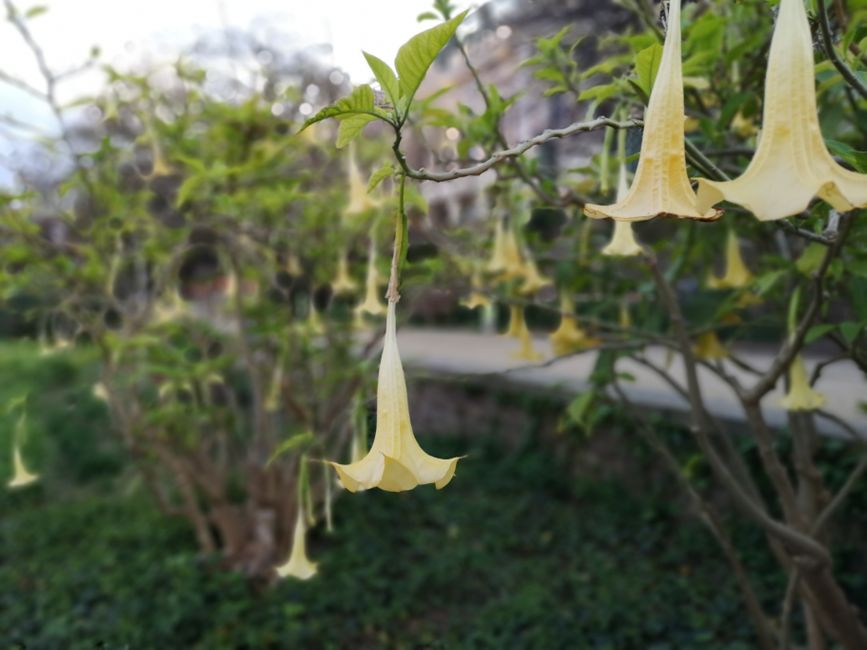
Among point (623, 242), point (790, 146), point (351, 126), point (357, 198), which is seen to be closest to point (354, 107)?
point (351, 126)

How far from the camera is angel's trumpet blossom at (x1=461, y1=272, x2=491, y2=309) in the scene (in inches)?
64.4

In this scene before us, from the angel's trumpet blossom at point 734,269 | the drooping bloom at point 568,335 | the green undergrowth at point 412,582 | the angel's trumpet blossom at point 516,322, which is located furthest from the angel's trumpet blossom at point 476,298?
the green undergrowth at point 412,582

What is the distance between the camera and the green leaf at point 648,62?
31.9 inches

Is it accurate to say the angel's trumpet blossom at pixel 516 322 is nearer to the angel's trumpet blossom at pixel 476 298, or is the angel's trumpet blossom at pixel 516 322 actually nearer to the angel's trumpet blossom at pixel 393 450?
the angel's trumpet blossom at pixel 476 298

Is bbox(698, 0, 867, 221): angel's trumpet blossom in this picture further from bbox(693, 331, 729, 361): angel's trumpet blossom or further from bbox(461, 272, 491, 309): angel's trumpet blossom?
bbox(693, 331, 729, 361): angel's trumpet blossom

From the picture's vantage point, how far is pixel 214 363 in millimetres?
2480

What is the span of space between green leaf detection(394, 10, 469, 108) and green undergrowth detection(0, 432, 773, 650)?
1.52 meters

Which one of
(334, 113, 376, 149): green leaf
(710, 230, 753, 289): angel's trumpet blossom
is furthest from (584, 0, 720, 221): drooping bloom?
(710, 230, 753, 289): angel's trumpet blossom

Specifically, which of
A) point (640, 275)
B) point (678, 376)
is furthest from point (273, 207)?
point (678, 376)

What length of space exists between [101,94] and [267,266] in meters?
0.95

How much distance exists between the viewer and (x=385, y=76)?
2.44ft

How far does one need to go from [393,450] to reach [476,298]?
1111 mm

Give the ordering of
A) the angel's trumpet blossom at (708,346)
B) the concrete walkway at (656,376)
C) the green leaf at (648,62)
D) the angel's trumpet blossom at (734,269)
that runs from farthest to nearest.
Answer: the concrete walkway at (656,376) → the angel's trumpet blossom at (708,346) → the angel's trumpet blossom at (734,269) → the green leaf at (648,62)

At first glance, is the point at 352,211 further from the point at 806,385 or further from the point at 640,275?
the point at 806,385
